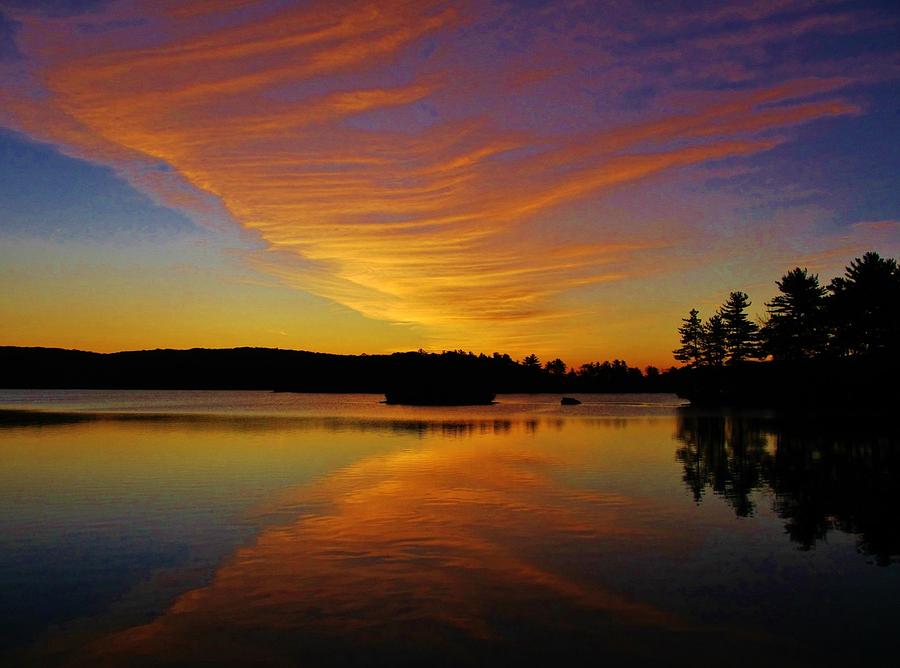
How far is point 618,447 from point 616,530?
2754cm

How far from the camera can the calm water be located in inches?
413

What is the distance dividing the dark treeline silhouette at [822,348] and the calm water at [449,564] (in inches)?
1884

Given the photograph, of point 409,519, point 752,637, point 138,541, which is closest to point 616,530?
point 409,519

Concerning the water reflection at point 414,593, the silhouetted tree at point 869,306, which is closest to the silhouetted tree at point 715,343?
the silhouetted tree at point 869,306

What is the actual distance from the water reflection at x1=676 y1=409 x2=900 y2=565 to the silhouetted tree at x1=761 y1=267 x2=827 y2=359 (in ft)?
140

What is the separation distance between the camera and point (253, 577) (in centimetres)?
1419

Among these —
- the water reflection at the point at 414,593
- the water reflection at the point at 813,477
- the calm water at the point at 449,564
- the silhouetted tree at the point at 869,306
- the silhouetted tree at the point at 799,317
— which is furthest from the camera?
the silhouetted tree at the point at 799,317

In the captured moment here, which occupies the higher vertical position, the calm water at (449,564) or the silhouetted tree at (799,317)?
the silhouetted tree at (799,317)

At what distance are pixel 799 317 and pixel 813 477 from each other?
253 feet

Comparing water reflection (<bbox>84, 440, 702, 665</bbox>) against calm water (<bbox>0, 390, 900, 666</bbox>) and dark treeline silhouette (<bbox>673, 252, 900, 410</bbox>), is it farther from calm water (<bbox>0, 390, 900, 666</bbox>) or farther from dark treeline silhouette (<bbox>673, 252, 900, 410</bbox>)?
dark treeline silhouette (<bbox>673, 252, 900, 410</bbox>)

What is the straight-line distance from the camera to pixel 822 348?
9319 centimetres

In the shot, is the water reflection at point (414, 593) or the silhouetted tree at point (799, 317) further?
the silhouetted tree at point (799, 317)

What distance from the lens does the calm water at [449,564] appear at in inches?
413

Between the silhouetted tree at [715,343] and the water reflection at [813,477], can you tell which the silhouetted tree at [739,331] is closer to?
the silhouetted tree at [715,343]
